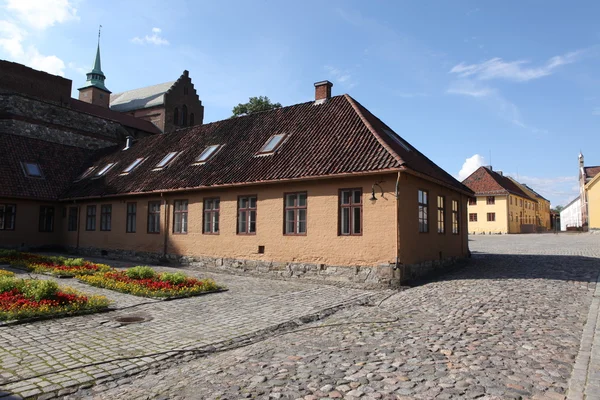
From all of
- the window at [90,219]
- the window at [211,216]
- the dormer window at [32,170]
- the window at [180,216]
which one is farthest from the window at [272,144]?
the dormer window at [32,170]

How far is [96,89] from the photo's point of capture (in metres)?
62.4

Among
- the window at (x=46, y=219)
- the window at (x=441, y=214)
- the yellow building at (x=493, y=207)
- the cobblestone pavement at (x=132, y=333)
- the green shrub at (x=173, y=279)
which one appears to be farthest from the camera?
the yellow building at (x=493, y=207)

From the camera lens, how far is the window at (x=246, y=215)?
15.5m

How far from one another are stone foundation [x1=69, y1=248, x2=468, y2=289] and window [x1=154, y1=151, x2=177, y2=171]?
420 centimetres

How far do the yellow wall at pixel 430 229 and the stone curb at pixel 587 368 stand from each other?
5669 millimetres

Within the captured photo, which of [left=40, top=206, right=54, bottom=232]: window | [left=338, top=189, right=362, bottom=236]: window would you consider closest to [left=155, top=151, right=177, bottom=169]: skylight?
[left=40, top=206, right=54, bottom=232]: window

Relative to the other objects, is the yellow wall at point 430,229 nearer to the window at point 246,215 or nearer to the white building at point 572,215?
the window at point 246,215

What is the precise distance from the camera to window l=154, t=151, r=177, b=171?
20.3 m

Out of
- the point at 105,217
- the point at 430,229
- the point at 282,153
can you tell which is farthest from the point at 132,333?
the point at 105,217

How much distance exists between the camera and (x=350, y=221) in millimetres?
13086

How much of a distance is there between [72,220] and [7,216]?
9.94ft

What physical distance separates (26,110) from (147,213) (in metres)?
18.1

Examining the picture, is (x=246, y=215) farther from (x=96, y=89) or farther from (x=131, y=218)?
(x=96, y=89)

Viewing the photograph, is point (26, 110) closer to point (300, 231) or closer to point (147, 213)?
point (147, 213)
